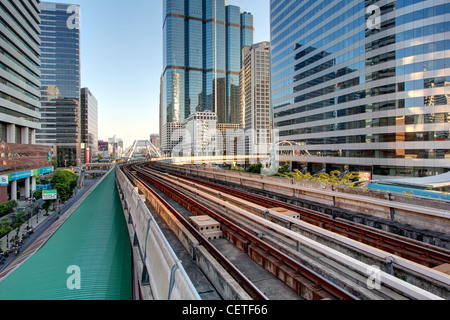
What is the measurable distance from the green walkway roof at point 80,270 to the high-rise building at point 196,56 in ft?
539

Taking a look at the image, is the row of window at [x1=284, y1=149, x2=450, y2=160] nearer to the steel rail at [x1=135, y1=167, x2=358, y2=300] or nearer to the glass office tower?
the glass office tower

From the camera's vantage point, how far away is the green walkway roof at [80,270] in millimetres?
9492

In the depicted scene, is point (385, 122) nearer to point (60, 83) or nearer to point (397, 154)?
point (397, 154)

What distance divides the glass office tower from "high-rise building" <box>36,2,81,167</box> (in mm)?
114905

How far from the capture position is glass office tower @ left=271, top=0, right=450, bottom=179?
2908 cm

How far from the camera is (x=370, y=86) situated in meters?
35.6

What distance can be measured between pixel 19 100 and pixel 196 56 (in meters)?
140

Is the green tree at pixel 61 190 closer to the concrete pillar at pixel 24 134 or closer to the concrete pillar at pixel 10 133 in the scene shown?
the concrete pillar at pixel 10 133

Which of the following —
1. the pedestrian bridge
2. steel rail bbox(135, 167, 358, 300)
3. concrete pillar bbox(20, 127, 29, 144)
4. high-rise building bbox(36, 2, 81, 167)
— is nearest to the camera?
steel rail bbox(135, 167, 358, 300)

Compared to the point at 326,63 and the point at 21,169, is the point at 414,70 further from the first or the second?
the point at 21,169

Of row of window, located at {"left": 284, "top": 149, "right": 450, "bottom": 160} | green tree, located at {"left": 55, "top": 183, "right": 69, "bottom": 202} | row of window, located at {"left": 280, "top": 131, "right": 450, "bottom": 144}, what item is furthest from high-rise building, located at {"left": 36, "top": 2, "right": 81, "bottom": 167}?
row of window, located at {"left": 284, "top": 149, "right": 450, "bottom": 160}

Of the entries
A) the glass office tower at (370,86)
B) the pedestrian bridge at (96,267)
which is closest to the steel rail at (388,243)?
the pedestrian bridge at (96,267)

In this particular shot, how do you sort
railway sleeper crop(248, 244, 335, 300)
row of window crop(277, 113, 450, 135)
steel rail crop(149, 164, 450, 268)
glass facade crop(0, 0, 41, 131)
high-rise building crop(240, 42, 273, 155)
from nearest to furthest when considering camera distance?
1. railway sleeper crop(248, 244, 335, 300)
2. steel rail crop(149, 164, 450, 268)
3. row of window crop(277, 113, 450, 135)
4. glass facade crop(0, 0, 41, 131)
5. high-rise building crop(240, 42, 273, 155)

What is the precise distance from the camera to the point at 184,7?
17400cm
